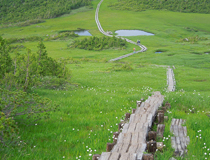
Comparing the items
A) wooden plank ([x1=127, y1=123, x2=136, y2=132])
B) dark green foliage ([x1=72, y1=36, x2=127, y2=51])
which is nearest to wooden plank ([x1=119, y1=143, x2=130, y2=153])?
wooden plank ([x1=127, y1=123, x2=136, y2=132])

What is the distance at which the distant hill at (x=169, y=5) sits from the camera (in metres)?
161

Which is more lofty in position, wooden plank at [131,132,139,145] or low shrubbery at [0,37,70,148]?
wooden plank at [131,132,139,145]

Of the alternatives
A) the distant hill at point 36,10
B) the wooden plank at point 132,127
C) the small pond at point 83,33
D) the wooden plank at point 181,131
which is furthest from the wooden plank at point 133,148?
the distant hill at point 36,10

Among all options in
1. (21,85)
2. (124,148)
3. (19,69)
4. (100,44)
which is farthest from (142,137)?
(100,44)

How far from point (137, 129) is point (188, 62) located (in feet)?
145

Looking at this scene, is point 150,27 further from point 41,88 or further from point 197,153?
point 197,153

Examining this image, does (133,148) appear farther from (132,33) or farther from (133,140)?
(132,33)

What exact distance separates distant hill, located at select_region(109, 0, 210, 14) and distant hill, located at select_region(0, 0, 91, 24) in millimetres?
34150

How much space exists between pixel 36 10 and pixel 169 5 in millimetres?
105229

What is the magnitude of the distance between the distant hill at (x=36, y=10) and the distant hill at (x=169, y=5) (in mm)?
34150

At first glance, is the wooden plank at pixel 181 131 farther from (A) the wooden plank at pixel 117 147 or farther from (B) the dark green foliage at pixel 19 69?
(B) the dark green foliage at pixel 19 69

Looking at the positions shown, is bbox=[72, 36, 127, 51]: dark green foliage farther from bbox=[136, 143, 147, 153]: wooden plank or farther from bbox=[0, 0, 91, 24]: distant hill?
bbox=[0, 0, 91, 24]: distant hill

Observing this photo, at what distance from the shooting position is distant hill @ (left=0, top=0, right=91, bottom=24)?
549 ft

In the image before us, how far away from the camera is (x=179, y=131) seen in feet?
23.6
